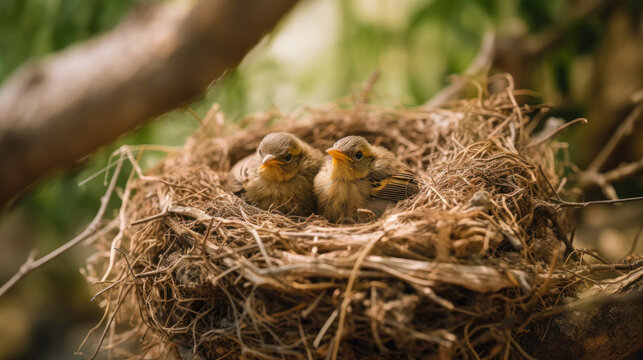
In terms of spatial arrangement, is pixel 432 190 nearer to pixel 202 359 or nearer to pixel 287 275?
pixel 287 275

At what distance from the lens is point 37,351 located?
5383 mm

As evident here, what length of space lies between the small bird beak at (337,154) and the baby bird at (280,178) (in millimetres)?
294

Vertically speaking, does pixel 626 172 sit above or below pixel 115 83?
below

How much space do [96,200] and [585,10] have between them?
176 inches

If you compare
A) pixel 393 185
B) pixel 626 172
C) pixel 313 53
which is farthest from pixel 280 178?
pixel 313 53

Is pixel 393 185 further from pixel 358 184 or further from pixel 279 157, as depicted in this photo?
pixel 279 157

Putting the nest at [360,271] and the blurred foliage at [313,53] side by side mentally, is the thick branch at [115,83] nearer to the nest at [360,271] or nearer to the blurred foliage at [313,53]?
the nest at [360,271]

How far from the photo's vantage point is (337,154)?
253 centimetres

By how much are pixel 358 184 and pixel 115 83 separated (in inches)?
61.9

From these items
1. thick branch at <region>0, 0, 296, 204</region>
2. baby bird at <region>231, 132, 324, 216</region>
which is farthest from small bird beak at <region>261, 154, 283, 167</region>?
A: thick branch at <region>0, 0, 296, 204</region>

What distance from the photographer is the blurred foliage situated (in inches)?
166

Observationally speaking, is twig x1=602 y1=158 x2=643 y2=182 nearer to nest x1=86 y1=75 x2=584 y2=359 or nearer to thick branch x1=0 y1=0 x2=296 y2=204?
nest x1=86 y1=75 x2=584 y2=359

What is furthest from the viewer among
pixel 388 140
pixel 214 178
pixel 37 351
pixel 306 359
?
pixel 37 351

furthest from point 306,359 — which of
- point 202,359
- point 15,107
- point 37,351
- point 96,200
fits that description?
point 37,351
